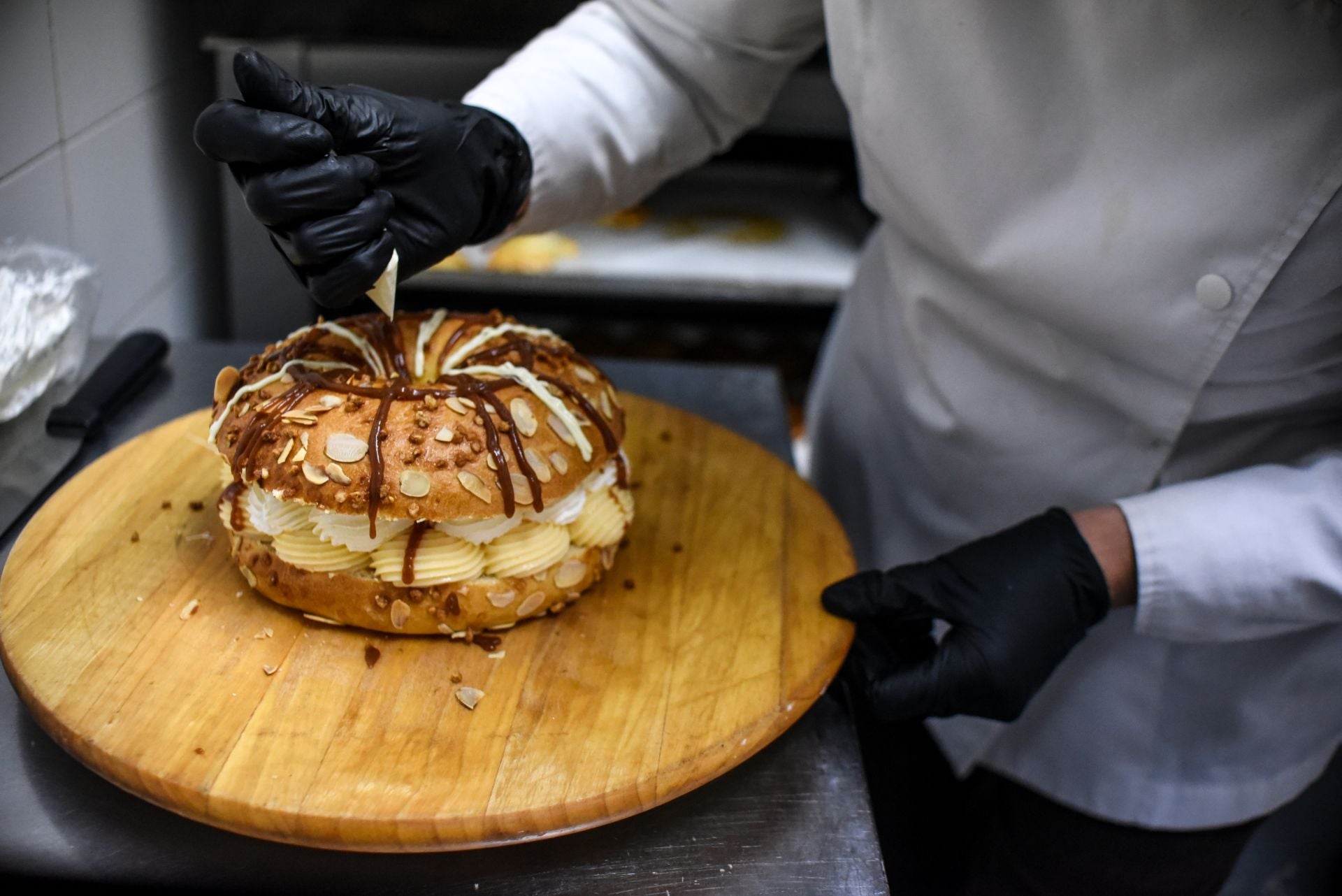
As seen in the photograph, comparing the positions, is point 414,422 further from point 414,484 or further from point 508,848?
point 508,848

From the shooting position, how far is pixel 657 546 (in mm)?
1662

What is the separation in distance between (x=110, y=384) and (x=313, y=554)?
0.73 m

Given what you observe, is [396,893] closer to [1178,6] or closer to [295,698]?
[295,698]

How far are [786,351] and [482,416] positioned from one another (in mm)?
1743

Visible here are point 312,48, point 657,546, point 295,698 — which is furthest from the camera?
point 312,48

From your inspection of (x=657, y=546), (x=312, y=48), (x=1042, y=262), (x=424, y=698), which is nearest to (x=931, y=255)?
(x=1042, y=262)

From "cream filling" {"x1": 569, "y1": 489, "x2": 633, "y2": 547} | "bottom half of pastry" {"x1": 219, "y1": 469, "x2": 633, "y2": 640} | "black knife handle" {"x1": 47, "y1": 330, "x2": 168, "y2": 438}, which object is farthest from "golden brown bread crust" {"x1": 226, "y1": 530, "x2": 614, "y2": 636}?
"black knife handle" {"x1": 47, "y1": 330, "x2": 168, "y2": 438}

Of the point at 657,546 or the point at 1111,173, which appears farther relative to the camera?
the point at 657,546

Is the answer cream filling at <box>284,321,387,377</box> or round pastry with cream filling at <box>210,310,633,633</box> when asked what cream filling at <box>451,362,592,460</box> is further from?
cream filling at <box>284,321,387,377</box>

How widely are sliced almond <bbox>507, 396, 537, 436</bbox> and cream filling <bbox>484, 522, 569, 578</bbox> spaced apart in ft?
0.46

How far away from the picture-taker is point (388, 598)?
55.1 inches

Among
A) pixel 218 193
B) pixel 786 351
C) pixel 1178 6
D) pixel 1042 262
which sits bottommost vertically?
pixel 786 351

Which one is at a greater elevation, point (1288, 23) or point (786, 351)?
point (1288, 23)

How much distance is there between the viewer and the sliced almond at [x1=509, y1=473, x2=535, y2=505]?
1.41 m
